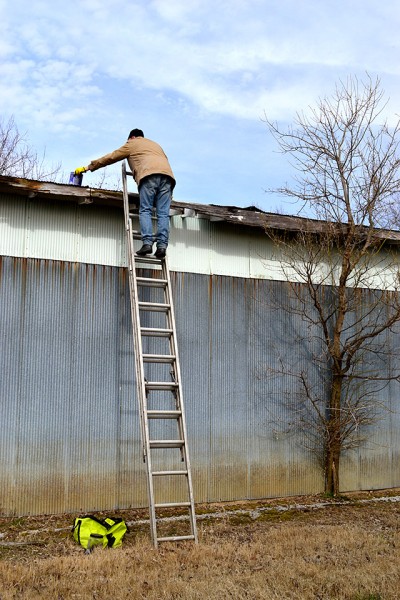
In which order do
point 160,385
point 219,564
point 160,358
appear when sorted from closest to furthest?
1. point 219,564
2. point 160,385
3. point 160,358

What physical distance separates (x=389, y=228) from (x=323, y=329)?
→ 1.80m

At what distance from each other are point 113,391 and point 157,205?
222cm

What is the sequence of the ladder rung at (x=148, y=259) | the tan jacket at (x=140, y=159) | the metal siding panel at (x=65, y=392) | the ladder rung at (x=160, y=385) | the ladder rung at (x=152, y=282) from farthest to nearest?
the ladder rung at (x=148, y=259)
the tan jacket at (x=140, y=159)
the ladder rung at (x=152, y=282)
the metal siding panel at (x=65, y=392)
the ladder rung at (x=160, y=385)

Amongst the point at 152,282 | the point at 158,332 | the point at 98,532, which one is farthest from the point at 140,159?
the point at 98,532

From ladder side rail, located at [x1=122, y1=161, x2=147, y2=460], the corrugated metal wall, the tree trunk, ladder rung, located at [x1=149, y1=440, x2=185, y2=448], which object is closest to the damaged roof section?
ladder side rail, located at [x1=122, y1=161, x2=147, y2=460]

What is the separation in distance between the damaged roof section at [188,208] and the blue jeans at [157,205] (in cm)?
37

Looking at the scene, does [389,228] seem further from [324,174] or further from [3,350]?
[3,350]

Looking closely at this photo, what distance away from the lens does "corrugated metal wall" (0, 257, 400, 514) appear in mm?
7266

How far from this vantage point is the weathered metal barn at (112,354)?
7297 mm

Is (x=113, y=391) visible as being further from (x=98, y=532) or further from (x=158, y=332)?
(x=98, y=532)

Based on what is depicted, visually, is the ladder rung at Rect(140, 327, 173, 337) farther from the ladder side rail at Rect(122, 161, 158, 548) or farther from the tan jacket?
the tan jacket

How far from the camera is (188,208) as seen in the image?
8203 millimetres

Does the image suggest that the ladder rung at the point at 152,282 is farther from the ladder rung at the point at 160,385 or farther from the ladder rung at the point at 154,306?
the ladder rung at the point at 160,385

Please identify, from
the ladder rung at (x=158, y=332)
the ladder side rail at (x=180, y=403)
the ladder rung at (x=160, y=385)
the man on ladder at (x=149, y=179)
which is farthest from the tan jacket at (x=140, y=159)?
the ladder rung at (x=160, y=385)
